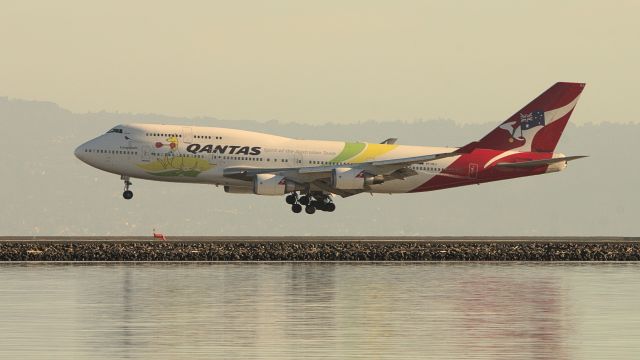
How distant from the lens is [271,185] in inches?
3063

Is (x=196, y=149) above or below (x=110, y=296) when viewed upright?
above

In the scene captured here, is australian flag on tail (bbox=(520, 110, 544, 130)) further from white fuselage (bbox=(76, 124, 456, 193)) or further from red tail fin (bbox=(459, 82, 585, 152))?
white fuselage (bbox=(76, 124, 456, 193))

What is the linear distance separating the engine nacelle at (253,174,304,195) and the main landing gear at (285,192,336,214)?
2.32m

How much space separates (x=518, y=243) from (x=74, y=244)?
23.8 metres

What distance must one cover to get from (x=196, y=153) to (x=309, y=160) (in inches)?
299

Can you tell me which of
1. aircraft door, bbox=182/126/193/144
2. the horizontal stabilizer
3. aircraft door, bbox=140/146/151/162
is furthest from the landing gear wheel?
the horizontal stabilizer

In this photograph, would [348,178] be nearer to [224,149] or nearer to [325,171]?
[325,171]

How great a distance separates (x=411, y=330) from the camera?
27375 millimetres

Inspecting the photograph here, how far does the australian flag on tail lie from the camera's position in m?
86.6

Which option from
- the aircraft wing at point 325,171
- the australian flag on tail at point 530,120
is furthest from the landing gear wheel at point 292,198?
the australian flag on tail at point 530,120

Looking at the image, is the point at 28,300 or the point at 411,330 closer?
the point at 411,330

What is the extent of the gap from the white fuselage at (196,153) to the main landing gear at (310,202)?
2013 millimetres

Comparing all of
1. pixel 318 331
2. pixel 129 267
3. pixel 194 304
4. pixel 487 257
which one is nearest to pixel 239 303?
pixel 194 304

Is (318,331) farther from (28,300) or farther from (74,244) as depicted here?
(74,244)
